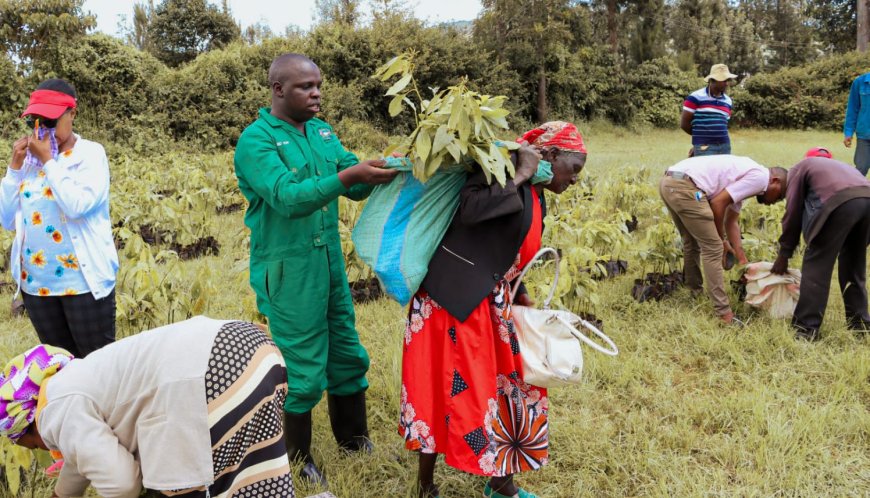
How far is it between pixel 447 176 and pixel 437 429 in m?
→ 0.94

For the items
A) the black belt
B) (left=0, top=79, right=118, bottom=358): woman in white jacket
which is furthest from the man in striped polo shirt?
(left=0, top=79, right=118, bottom=358): woman in white jacket

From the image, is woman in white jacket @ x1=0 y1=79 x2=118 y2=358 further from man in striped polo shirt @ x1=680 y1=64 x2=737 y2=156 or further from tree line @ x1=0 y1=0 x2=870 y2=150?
tree line @ x1=0 y1=0 x2=870 y2=150

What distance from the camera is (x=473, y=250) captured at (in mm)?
2217

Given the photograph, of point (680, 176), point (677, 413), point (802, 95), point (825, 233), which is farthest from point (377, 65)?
→ point (677, 413)

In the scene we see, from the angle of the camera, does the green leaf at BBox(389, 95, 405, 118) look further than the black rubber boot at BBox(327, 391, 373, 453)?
No

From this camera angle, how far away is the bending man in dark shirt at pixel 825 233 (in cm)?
374

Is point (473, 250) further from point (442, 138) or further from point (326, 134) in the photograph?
point (326, 134)

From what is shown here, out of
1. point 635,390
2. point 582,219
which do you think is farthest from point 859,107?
point 635,390

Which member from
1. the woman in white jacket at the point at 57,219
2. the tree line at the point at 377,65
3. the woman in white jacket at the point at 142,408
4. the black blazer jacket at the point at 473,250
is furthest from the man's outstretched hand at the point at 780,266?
the tree line at the point at 377,65

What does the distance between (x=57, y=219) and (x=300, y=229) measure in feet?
4.07

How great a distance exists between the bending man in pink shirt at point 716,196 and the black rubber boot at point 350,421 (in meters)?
2.72

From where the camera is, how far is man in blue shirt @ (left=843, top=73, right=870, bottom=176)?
666cm

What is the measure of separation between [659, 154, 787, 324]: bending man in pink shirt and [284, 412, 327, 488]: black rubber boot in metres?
3.02

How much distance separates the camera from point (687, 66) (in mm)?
26859
